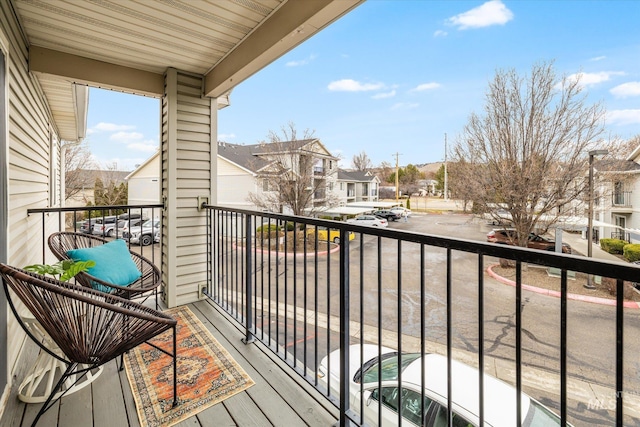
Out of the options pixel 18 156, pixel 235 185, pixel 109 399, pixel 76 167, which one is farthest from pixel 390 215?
pixel 109 399

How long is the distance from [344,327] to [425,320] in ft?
1.74

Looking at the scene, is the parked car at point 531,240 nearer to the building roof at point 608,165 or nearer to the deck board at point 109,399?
the building roof at point 608,165

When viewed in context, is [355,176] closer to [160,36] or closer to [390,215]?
[390,215]

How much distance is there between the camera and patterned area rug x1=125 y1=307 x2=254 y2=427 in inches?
62.6

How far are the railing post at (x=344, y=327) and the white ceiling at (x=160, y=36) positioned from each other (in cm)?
129

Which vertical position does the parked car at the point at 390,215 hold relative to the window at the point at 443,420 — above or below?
above

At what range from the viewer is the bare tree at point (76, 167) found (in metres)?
14.9

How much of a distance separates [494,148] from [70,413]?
35.7ft

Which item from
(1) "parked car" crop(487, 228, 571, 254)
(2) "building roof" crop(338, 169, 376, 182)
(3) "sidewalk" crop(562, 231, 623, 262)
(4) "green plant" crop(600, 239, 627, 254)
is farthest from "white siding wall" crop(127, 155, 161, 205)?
(4) "green plant" crop(600, 239, 627, 254)

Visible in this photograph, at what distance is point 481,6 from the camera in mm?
24219

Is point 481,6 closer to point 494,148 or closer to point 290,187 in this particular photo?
point 494,148

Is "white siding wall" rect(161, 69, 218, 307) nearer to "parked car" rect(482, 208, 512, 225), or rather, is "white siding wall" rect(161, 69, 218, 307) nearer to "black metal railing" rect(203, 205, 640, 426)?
"black metal railing" rect(203, 205, 640, 426)

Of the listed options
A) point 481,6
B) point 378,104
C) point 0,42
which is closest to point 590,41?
point 481,6

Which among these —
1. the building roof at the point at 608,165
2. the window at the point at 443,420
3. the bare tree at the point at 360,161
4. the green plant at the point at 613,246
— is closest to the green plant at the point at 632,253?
the green plant at the point at 613,246
